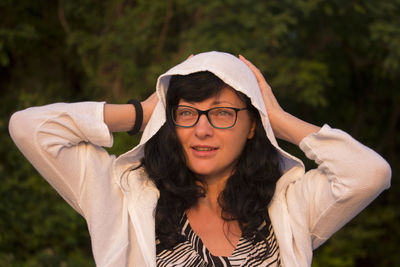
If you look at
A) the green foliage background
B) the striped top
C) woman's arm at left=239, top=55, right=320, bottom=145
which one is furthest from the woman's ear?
the green foliage background

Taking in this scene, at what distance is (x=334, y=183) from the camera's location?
6.43 feet

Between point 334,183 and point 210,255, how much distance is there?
605mm

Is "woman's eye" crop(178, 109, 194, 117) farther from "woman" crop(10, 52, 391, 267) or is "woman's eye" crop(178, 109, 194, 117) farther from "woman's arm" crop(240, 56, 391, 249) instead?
"woman's arm" crop(240, 56, 391, 249)

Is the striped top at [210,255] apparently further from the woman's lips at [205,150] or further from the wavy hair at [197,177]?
the woman's lips at [205,150]

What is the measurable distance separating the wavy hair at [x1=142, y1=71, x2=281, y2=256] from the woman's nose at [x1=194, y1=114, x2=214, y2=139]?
9 cm

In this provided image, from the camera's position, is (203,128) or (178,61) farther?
(178,61)

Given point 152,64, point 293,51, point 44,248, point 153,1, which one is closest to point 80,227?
point 44,248

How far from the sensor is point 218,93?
2.15 metres

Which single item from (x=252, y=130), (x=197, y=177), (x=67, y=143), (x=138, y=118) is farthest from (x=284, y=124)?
(x=67, y=143)

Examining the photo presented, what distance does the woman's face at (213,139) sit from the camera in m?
2.13

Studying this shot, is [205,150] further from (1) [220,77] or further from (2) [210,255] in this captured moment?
(2) [210,255]

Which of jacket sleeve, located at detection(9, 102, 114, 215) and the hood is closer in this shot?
jacket sleeve, located at detection(9, 102, 114, 215)

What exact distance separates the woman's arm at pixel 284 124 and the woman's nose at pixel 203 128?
0.29 m

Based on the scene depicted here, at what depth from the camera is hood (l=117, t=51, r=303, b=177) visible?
211 centimetres
